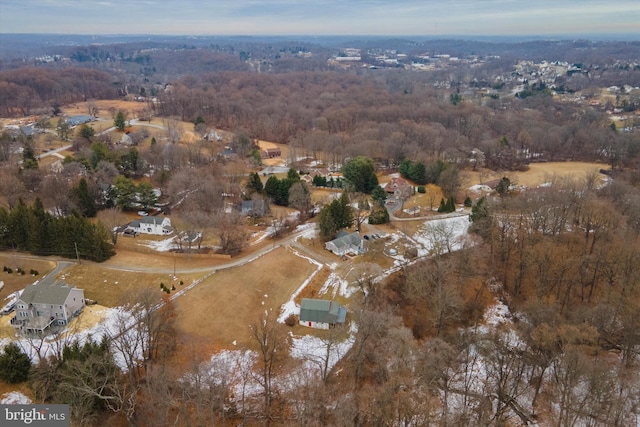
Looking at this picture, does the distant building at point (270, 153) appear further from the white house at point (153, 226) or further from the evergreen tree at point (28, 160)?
the white house at point (153, 226)

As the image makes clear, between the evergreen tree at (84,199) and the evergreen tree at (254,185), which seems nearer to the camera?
the evergreen tree at (84,199)

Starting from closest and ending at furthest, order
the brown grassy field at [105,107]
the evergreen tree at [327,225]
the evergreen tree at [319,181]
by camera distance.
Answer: the evergreen tree at [327,225]
the evergreen tree at [319,181]
the brown grassy field at [105,107]

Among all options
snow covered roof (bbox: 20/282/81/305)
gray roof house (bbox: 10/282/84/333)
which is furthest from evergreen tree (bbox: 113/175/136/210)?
gray roof house (bbox: 10/282/84/333)

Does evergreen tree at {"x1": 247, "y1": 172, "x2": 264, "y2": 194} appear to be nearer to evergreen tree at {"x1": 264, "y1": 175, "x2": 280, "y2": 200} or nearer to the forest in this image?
the forest

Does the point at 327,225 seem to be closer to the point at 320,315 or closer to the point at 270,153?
the point at 320,315

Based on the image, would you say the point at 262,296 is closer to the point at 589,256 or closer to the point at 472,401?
the point at 472,401

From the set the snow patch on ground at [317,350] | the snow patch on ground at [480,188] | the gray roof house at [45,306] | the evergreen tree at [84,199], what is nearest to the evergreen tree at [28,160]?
the evergreen tree at [84,199]

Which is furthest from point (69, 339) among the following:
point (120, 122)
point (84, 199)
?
point (120, 122)
